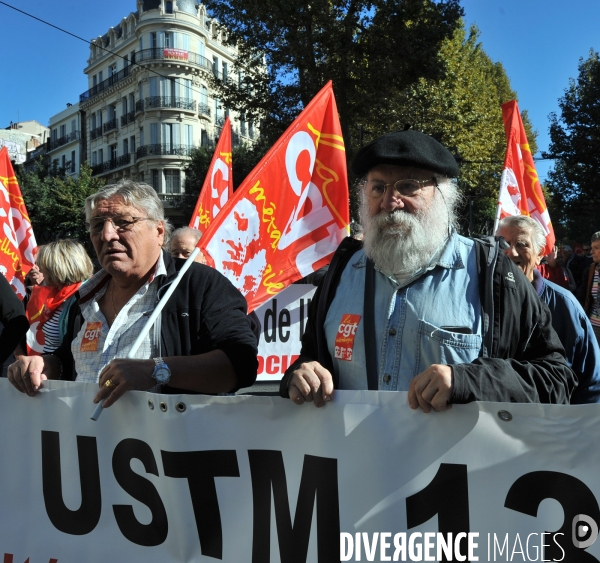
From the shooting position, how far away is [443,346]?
6.37ft

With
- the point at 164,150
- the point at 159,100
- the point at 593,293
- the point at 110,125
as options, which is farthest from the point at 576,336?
the point at 110,125

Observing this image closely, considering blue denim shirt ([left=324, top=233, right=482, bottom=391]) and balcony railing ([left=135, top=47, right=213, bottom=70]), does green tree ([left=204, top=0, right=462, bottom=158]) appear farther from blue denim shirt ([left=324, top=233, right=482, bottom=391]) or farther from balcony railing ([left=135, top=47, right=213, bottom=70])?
balcony railing ([left=135, top=47, right=213, bottom=70])

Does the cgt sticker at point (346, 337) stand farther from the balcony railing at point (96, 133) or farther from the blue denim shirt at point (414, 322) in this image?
the balcony railing at point (96, 133)

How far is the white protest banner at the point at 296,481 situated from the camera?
68.0 inches

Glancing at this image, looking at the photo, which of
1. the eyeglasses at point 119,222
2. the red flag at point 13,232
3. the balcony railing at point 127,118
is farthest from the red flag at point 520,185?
the balcony railing at point 127,118

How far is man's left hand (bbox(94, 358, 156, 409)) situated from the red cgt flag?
1.19 meters

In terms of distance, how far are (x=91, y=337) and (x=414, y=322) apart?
4.07ft

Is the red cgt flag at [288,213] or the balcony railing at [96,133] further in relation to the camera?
the balcony railing at [96,133]

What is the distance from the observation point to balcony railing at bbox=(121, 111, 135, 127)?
50869 mm

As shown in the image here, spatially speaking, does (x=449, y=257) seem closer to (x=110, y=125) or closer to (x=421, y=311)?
(x=421, y=311)

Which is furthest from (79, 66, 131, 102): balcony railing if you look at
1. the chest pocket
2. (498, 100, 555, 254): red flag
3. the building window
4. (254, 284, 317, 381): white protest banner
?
the chest pocket

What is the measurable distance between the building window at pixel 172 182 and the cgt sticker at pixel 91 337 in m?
47.4

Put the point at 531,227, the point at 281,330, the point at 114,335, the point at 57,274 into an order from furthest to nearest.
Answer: the point at 281,330
the point at 57,274
the point at 531,227
the point at 114,335

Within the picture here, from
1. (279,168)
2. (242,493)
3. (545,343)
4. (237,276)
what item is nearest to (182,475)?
(242,493)
